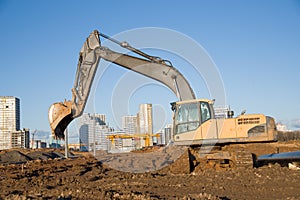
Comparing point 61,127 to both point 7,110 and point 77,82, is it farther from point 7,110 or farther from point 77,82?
point 7,110

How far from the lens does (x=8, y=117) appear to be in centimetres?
7888

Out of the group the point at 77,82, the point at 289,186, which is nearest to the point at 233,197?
the point at 289,186

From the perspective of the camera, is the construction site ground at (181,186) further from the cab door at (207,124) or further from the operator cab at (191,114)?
the cab door at (207,124)

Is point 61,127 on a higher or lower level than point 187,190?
higher

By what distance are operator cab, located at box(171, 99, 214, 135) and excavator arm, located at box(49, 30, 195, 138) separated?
45.6 inches

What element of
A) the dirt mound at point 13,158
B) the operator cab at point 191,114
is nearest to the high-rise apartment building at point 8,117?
the dirt mound at point 13,158

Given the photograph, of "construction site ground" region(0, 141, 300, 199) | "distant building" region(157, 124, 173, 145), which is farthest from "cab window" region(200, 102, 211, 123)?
"distant building" region(157, 124, 173, 145)

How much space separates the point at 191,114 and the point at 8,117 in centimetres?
7349

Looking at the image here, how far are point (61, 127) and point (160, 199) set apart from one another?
5880 millimetres

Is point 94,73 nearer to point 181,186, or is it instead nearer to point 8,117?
point 181,186

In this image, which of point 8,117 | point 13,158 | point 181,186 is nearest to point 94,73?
point 181,186

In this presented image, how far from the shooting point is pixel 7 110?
260 feet

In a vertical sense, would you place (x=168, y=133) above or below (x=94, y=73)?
below

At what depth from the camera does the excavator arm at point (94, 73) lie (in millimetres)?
11875
